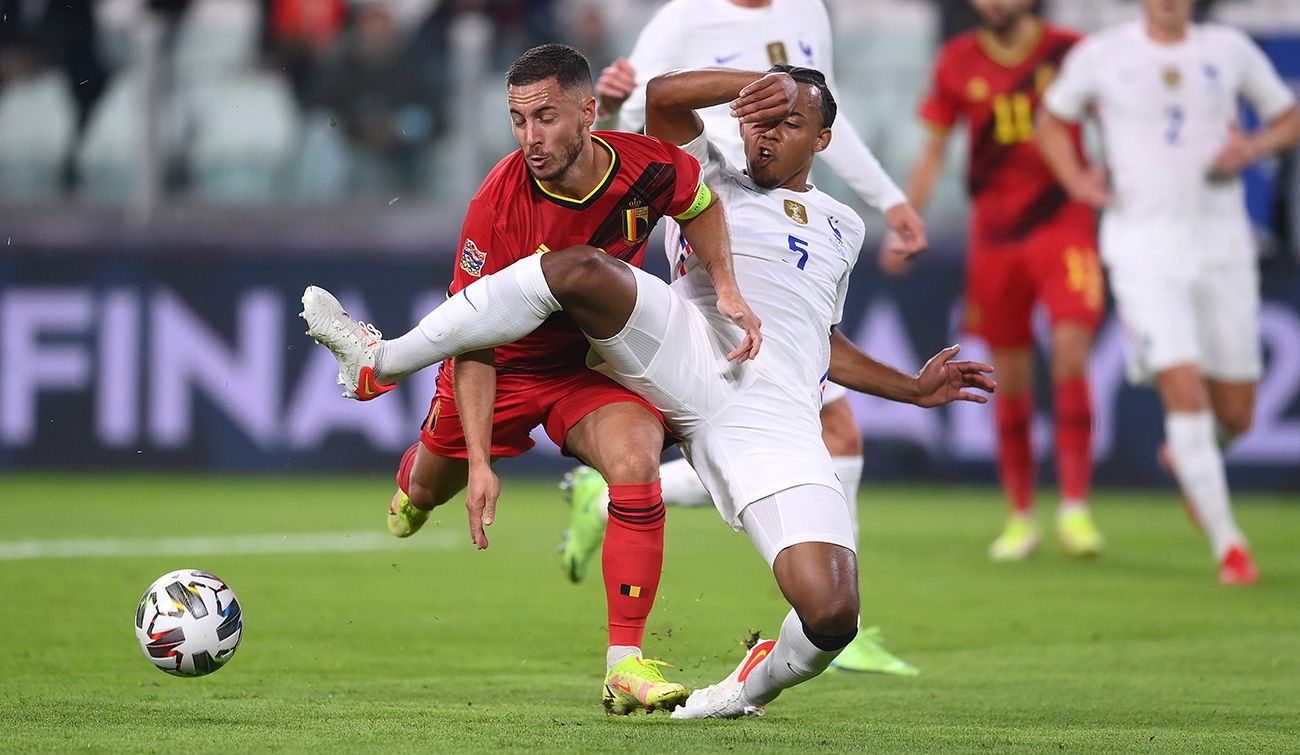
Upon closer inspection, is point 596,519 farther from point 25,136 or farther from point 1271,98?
point 25,136

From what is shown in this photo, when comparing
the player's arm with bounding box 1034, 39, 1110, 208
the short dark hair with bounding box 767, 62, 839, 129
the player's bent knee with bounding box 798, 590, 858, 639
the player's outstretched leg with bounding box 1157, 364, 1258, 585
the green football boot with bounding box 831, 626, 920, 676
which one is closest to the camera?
the player's bent knee with bounding box 798, 590, 858, 639

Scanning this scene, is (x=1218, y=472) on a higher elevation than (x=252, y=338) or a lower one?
higher

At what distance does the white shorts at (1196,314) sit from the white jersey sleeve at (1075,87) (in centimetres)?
86

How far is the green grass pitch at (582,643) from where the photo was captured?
14.7 ft

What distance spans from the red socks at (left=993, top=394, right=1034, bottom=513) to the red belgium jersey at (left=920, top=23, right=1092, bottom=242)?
2.85 ft

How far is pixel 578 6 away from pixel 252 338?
3317mm

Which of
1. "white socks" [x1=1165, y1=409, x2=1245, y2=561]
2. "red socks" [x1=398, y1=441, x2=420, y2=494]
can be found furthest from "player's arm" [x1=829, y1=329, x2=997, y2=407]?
"white socks" [x1=1165, y1=409, x2=1245, y2=561]

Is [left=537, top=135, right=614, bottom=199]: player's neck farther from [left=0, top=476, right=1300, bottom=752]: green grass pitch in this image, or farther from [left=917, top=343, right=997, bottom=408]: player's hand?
[left=0, top=476, right=1300, bottom=752]: green grass pitch

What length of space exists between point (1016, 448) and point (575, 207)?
16.8ft

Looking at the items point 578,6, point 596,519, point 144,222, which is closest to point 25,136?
point 144,222

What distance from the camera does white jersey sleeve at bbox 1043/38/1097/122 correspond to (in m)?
8.88

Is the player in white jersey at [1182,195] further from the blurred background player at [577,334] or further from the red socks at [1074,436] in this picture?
the blurred background player at [577,334]

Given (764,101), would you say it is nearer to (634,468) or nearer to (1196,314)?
(634,468)

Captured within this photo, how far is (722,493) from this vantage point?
15.9ft
